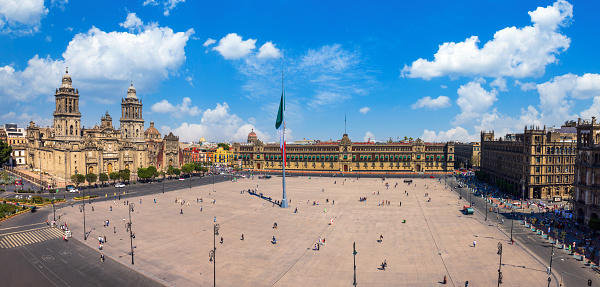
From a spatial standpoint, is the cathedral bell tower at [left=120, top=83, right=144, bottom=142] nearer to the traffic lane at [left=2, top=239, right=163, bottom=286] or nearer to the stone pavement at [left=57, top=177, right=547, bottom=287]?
the stone pavement at [left=57, top=177, right=547, bottom=287]

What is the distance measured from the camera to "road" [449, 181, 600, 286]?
31.9 meters

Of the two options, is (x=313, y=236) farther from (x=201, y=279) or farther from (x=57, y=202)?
(x=57, y=202)

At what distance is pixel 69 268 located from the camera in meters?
33.9

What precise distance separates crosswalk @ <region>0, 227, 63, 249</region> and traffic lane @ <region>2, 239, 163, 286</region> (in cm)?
238

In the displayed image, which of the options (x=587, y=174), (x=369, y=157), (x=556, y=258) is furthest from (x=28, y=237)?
(x=369, y=157)

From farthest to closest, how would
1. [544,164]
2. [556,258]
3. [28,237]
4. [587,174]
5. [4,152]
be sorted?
[4,152] < [544,164] < [587,174] < [28,237] < [556,258]

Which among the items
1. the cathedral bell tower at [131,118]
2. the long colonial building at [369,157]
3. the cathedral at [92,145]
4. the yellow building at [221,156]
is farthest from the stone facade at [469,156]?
the cathedral bell tower at [131,118]

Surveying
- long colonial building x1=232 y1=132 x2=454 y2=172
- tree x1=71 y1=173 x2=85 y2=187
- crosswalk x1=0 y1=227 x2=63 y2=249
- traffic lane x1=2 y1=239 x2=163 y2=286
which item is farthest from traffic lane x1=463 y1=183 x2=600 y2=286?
tree x1=71 y1=173 x2=85 y2=187

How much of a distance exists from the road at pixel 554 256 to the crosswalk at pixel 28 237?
59506 millimetres

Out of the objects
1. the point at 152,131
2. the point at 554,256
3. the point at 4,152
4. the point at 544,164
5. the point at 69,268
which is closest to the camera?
the point at 69,268

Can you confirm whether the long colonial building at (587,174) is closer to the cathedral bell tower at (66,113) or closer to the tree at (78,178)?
the tree at (78,178)

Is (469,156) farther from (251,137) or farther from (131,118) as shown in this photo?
(131,118)

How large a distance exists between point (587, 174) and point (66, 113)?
4747 inches

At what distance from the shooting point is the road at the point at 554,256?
3188 cm
